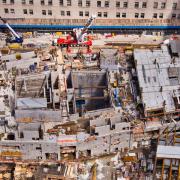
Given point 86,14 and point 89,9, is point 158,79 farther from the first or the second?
point 86,14

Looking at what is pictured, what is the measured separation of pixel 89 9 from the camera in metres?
101

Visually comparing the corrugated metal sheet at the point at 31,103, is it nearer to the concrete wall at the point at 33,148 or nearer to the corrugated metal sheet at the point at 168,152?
the concrete wall at the point at 33,148

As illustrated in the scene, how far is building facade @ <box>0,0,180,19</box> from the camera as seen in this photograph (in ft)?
328

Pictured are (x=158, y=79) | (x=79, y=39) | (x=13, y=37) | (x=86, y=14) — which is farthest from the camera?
(x=86, y=14)

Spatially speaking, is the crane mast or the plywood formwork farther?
the crane mast

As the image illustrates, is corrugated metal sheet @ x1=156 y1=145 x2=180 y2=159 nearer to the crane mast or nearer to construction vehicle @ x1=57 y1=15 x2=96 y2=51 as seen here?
construction vehicle @ x1=57 y1=15 x2=96 y2=51

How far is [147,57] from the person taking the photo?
290 feet

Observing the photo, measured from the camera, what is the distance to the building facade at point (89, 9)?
99938 millimetres

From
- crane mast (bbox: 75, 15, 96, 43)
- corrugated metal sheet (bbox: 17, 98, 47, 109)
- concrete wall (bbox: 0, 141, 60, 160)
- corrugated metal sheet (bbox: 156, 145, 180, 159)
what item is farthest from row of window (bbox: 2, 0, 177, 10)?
corrugated metal sheet (bbox: 156, 145, 180, 159)

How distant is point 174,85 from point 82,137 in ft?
71.2

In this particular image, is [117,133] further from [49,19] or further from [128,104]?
[49,19]

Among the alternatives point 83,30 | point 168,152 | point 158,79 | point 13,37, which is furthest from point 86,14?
point 168,152

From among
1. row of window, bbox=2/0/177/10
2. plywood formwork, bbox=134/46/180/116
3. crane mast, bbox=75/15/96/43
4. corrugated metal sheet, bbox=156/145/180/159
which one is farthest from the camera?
row of window, bbox=2/0/177/10

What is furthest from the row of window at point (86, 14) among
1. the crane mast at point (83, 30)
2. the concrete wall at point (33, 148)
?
→ the concrete wall at point (33, 148)
